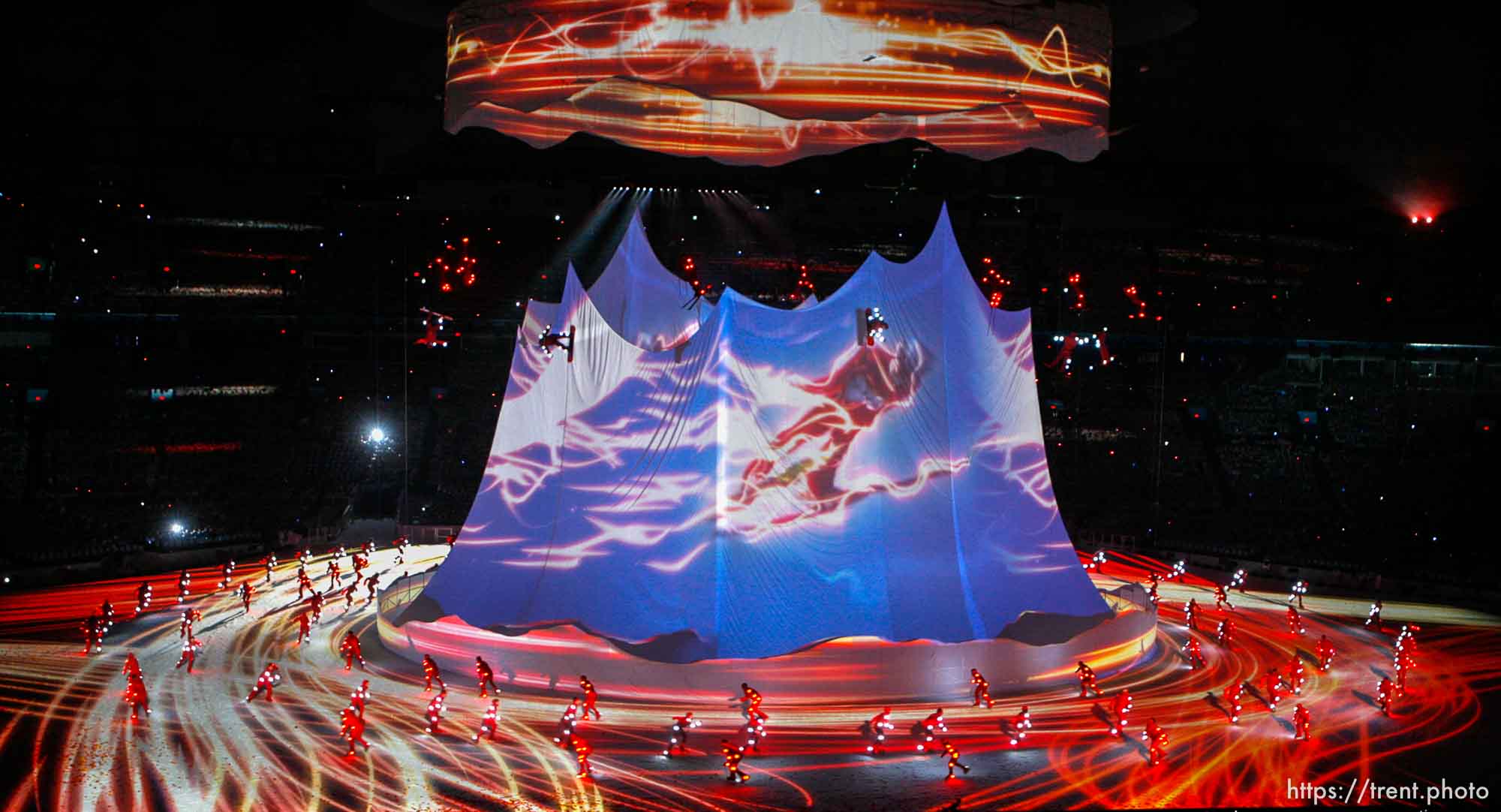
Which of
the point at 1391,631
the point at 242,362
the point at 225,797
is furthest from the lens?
the point at 242,362

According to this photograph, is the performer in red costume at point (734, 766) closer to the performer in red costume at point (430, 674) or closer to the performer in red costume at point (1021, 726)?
the performer in red costume at point (1021, 726)

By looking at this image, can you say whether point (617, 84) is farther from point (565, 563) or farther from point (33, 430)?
point (33, 430)

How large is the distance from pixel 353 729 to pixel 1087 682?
8.45 m

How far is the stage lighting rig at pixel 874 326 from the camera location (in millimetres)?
17198

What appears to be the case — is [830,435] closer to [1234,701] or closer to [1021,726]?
[1021,726]

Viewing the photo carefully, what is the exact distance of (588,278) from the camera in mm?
36375

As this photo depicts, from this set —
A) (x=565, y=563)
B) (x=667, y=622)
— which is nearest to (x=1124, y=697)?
(x=667, y=622)

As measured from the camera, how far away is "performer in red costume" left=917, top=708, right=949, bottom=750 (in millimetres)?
14602

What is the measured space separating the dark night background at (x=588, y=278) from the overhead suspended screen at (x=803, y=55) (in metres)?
8.21

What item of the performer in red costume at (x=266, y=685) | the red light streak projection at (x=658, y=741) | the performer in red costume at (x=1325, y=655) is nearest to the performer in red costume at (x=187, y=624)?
the red light streak projection at (x=658, y=741)

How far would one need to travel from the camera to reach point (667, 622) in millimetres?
16391

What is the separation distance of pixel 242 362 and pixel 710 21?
23286 millimetres

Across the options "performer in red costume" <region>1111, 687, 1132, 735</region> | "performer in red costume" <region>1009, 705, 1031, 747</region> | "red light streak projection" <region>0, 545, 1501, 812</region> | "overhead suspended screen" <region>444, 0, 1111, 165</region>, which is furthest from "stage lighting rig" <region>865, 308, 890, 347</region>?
"performer in red costume" <region>1111, 687, 1132, 735</region>

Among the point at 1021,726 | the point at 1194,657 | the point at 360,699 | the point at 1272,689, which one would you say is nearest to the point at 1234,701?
the point at 1272,689
